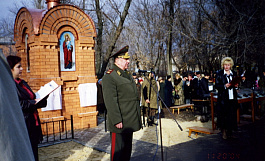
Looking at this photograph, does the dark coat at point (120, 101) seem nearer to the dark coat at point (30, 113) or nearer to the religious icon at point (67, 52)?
the dark coat at point (30, 113)

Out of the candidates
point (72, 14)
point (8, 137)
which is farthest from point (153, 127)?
point (8, 137)

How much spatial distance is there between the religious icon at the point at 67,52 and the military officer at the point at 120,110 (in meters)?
5.36

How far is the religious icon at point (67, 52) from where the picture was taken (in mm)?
8828

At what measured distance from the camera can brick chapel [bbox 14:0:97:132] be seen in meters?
8.30

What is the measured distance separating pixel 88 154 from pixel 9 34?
2636 centimetres

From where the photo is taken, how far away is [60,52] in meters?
8.78

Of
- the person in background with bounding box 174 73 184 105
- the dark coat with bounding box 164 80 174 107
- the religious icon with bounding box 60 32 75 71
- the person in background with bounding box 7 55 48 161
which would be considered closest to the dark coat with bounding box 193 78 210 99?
the person in background with bounding box 174 73 184 105

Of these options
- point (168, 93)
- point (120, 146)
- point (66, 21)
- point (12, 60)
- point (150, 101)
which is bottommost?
point (120, 146)

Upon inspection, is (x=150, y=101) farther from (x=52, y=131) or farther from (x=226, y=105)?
(x=226, y=105)

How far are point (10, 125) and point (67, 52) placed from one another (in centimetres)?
840

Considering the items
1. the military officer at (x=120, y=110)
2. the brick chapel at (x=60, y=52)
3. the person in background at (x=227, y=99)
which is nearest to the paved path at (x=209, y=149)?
the person in background at (x=227, y=99)

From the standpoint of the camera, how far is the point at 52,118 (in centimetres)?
831

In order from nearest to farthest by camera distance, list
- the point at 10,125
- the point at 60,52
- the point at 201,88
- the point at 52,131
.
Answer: the point at 10,125
the point at 52,131
the point at 60,52
the point at 201,88

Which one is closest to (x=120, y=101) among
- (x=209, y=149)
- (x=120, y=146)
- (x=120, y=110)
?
(x=120, y=110)
